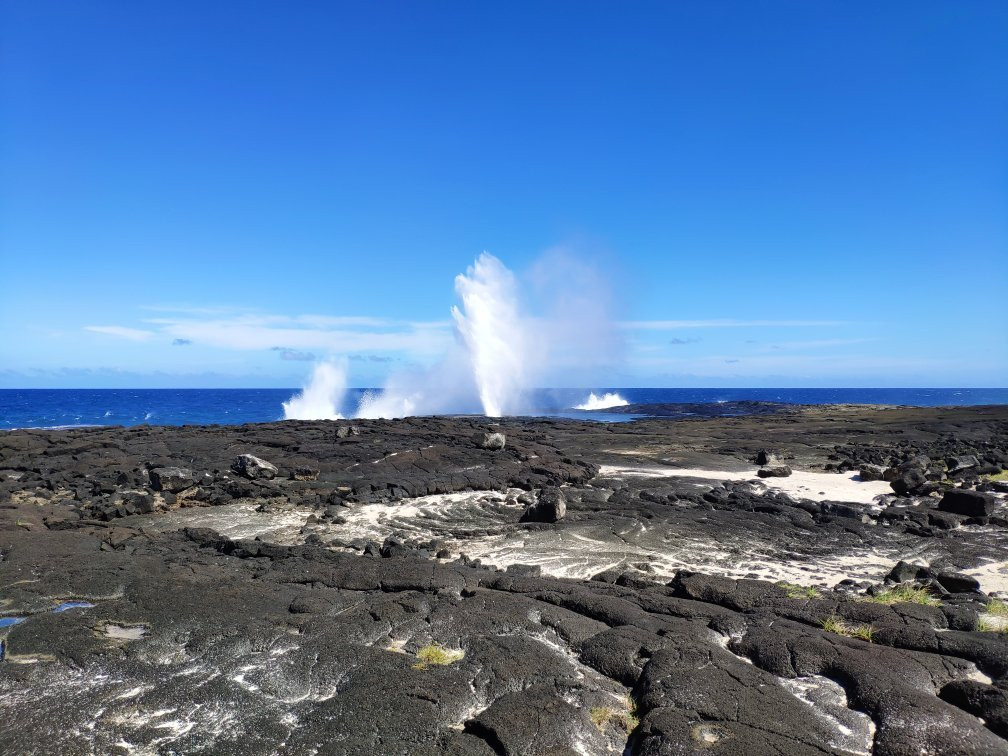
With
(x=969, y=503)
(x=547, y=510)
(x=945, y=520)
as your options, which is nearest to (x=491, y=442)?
(x=547, y=510)

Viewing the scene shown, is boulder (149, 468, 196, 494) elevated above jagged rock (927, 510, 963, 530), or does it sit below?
above

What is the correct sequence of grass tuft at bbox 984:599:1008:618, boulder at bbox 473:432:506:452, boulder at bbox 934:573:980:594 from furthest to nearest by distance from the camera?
boulder at bbox 473:432:506:452
boulder at bbox 934:573:980:594
grass tuft at bbox 984:599:1008:618

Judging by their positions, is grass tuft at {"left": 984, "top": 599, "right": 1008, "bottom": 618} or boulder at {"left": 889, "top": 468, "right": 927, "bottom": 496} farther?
boulder at {"left": 889, "top": 468, "right": 927, "bottom": 496}

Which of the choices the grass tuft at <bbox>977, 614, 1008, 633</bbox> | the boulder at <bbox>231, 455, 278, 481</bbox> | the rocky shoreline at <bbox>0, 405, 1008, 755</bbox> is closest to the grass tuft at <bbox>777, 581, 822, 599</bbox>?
the rocky shoreline at <bbox>0, 405, 1008, 755</bbox>

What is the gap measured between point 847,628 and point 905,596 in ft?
9.30

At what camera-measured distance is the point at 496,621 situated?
28.9 feet

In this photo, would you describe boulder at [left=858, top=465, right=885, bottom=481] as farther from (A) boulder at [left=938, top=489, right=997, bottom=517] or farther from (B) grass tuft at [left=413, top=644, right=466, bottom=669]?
(B) grass tuft at [left=413, top=644, right=466, bottom=669]

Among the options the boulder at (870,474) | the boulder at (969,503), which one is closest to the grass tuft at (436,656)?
the boulder at (969,503)

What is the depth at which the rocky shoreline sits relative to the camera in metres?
6.30

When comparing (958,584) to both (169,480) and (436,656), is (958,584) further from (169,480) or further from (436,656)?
(169,480)

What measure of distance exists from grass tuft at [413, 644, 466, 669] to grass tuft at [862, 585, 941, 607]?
6.93 metres

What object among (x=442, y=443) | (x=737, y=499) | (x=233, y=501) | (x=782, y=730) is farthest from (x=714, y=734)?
(x=442, y=443)

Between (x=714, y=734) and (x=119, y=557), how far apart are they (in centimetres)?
1137

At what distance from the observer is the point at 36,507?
17703mm
